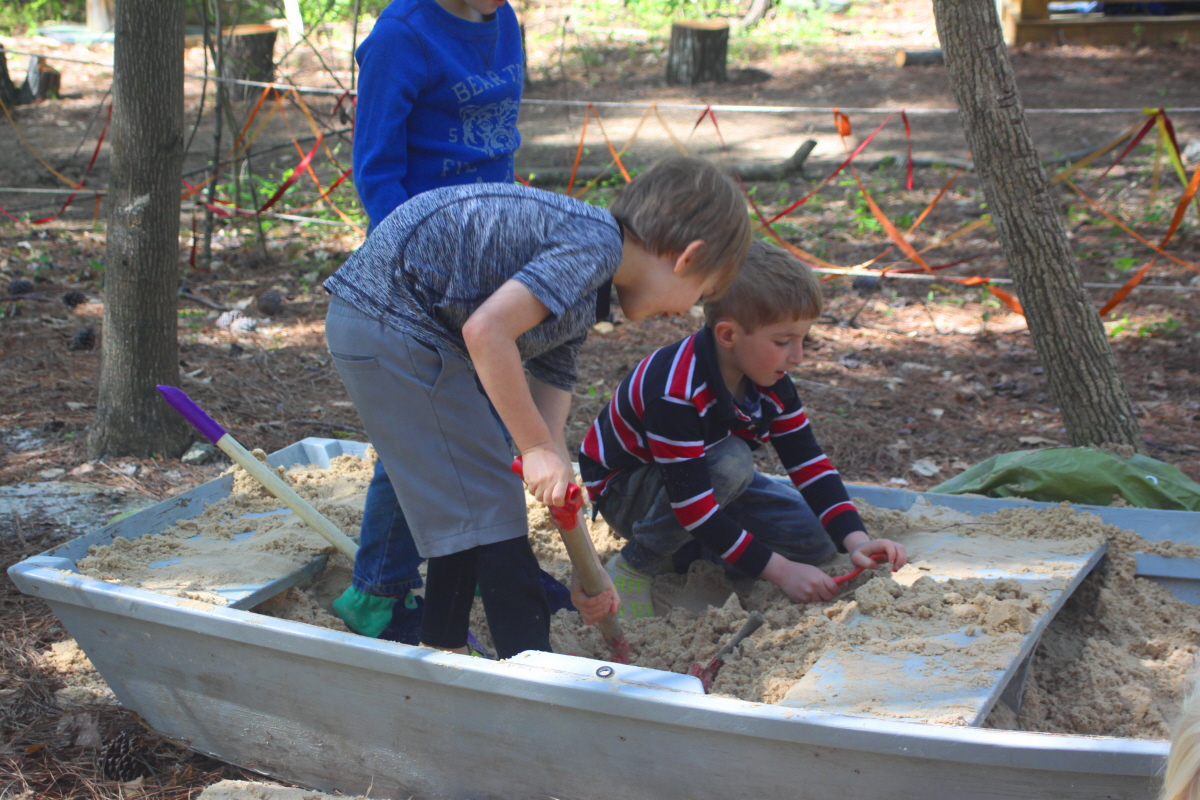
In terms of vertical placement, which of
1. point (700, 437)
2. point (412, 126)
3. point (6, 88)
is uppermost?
point (6, 88)

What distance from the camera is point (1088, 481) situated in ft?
9.50

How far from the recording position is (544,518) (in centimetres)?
309

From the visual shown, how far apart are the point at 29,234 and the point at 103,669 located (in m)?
5.92

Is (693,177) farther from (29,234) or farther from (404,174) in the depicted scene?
(29,234)

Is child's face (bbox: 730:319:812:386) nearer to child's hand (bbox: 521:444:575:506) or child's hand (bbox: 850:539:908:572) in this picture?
child's hand (bbox: 850:539:908:572)

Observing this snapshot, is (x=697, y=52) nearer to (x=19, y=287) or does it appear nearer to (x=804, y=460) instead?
(x=19, y=287)

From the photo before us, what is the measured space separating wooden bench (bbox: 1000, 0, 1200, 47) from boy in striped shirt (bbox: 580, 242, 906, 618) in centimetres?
1264

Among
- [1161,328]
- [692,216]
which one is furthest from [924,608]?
[1161,328]

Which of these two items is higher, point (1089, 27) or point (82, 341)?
point (1089, 27)

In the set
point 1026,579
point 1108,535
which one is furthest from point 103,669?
point 1108,535

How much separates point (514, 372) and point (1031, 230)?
2348 mm

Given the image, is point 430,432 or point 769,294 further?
point 769,294

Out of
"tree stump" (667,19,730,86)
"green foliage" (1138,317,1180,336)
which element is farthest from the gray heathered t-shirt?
"tree stump" (667,19,730,86)

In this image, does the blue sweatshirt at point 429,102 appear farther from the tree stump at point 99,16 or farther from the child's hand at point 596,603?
the tree stump at point 99,16
